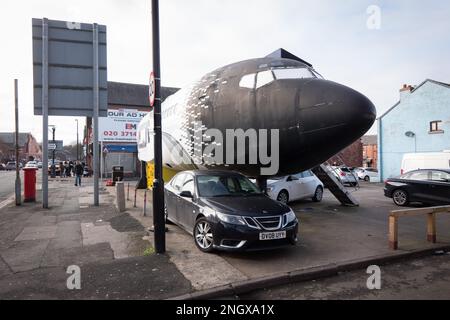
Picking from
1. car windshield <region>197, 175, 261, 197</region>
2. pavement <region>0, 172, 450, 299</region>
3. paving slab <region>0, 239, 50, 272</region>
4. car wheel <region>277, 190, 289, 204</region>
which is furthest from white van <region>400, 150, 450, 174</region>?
paving slab <region>0, 239, 50, 272</region>

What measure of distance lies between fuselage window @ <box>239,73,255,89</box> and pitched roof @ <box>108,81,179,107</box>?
34.7 meters

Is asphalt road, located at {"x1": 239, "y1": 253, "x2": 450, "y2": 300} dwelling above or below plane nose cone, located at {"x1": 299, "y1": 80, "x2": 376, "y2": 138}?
below

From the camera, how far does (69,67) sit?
13.1 meters

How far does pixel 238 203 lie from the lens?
6.62 meters

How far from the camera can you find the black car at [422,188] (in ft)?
41.7

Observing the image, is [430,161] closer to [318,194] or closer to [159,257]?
[318,194]

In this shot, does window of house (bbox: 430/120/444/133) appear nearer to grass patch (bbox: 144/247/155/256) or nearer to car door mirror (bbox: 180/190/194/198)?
car door mirror (bbox: 180/190/194/198)

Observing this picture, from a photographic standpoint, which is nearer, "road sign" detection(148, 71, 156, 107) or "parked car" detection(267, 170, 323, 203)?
"road sign" detection(148, 71, 156, 107)

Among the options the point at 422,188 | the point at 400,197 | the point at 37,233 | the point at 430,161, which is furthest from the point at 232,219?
the point at 430,161

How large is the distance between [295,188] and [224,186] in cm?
666

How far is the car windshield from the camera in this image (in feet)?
23.9

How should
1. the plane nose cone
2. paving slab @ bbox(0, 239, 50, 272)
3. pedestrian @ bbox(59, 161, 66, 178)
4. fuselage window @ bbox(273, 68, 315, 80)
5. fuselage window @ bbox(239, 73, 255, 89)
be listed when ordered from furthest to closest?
1. pedestrian @ bbox(59, 161, 66, 178)
2. fuselage window @ bbox(239, 73, 255, 89)
3. fuselage window @ bbox(273, 68, 315, 80)
4. paving slab @ bbox(0, 239, 50, 272)
5. the plane nose cone

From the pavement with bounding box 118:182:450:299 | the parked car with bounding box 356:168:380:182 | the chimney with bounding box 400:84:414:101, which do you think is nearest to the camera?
the pavement with bounding box 118:182:450:299
